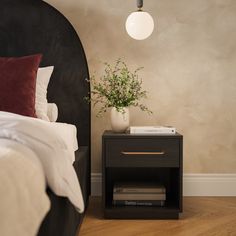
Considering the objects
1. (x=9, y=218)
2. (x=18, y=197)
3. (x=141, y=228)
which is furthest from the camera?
(x=141, y=228)

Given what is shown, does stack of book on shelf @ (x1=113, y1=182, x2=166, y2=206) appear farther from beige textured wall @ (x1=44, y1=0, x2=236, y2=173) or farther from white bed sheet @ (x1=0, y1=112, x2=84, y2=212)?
white bed sheet @ (x1=0, y1=112, x2=84, y2=212)

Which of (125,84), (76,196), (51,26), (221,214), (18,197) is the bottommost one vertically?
(221,214)

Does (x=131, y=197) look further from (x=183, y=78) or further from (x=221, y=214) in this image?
(x=183, y=78)

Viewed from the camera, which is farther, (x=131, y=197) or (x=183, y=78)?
(x=183, y=78)

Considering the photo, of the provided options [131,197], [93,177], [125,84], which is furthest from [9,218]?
[93,177]

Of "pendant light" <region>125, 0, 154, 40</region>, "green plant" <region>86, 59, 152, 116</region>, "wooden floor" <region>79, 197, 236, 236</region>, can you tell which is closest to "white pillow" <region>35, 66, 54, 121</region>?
"green plant" <region>86, 59, 152, 116</region>

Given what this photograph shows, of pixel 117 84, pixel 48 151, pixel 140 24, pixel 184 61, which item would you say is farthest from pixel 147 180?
pixel 48 151

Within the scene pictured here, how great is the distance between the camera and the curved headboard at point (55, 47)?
3.06 m

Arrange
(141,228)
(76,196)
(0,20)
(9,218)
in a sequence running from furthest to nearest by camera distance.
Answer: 1. (0,20)
2. (141,228)
3. (76,196)
4. (9,218)

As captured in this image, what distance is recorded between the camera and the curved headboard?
3.06m

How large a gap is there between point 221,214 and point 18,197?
183 centimetres

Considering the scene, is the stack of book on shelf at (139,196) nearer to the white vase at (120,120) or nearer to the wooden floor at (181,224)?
the wooden floor at (181,224)

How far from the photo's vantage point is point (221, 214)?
2.78 meters

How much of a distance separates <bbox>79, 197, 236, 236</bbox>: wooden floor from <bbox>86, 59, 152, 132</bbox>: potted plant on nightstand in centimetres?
60
